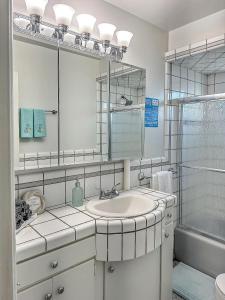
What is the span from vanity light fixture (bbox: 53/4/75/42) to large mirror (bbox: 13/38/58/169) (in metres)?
0.09

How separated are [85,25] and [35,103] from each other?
64cm

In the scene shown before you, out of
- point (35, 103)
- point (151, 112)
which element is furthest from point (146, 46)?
point (35, 103)

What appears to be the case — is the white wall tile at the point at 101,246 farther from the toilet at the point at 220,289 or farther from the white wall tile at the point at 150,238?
the toilet at the point at 220,289

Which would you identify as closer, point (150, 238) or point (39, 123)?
point (150, 238)

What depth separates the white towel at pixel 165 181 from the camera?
2.10 meters

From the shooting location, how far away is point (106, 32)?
1.63m

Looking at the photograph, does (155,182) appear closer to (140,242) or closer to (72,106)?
(140,242)

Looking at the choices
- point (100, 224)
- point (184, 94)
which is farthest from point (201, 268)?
point (184, 94)

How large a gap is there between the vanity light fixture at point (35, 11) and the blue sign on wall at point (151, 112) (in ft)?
3.61

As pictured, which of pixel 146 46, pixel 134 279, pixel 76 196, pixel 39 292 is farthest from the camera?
pixel 146 46

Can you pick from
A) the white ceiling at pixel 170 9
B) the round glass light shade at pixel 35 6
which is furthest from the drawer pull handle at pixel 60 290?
the white ceiling at pixel 170 9

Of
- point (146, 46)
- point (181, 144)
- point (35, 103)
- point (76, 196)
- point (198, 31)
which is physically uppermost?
point (198, 31)

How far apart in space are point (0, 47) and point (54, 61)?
3.76 ft

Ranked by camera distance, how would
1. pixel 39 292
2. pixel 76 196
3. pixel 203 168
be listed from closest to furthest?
pixel 39 292 → pixel 76 196 → pixel 203 168
